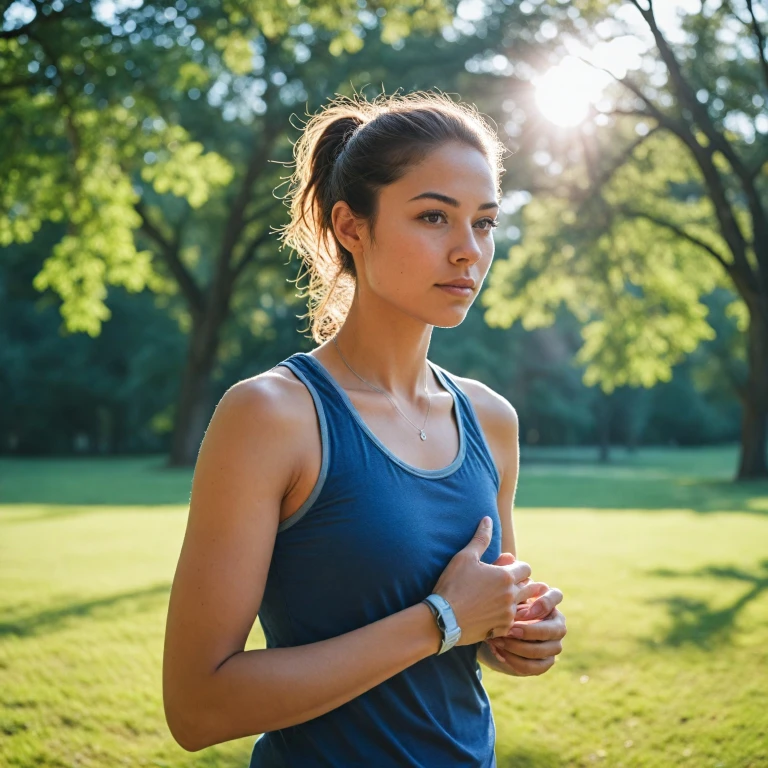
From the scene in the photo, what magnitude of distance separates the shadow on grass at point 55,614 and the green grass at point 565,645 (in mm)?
36

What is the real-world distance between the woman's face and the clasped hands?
→ 2.13 feet

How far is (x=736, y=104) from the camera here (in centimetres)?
1788

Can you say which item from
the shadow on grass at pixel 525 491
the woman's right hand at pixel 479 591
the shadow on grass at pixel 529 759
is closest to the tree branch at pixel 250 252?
the shadow on grass at pixel 525 491

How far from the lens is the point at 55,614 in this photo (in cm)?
Answer: 741

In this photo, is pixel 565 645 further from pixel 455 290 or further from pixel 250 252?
pixel 250 252

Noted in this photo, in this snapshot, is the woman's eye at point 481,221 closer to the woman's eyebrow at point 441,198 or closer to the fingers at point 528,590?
the woman's eyebrow at point 441,198

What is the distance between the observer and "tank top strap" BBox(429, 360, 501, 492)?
2140 millimetres

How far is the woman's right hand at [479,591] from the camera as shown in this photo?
178 cm

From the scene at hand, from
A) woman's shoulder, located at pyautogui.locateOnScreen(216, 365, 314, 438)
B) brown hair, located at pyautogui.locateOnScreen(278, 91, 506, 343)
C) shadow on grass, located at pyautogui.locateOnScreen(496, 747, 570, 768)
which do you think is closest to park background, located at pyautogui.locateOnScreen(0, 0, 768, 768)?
shadow on grass, located at pyautogui.locateOnScreen(496, 747, 570, 768)

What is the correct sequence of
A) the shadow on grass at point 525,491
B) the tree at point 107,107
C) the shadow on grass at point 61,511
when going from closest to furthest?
the tree at point 107,107
the shadow on grass at point 61,511
the shadow on grass at point 525,491

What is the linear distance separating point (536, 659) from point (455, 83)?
66.1ft

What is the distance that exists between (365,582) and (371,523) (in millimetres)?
128

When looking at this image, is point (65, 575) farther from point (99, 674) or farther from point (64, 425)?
point (64, 425)

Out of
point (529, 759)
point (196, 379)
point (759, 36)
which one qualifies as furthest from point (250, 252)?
point (529, 759)
